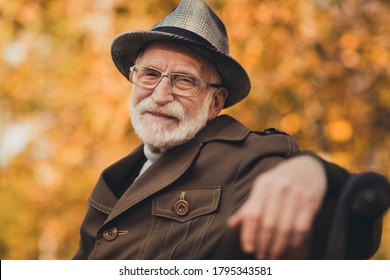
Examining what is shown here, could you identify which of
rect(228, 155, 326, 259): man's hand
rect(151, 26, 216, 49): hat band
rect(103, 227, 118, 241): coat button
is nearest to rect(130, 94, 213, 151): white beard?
rect(151, 26, 216, 49): hat band

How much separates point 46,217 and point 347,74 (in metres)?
4.67

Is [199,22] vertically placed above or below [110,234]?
above

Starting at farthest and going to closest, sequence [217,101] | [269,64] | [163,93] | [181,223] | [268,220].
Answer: [269,64] → [217,101] → [163,93] → [181,223] → [268,220]

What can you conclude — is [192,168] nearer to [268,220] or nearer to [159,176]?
[159,176]

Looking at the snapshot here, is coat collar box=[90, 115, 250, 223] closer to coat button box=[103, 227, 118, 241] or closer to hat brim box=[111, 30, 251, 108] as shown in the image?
coat button box=[103, 227, 118, 241]

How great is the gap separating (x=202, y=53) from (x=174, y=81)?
0.19m

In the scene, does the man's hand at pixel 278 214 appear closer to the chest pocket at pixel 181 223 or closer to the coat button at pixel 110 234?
the chest pocket at pixel 181 223

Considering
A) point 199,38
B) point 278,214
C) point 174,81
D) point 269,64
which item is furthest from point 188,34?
point 269,64

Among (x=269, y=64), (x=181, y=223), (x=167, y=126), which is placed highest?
(x=269, y=64)

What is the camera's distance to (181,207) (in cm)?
250

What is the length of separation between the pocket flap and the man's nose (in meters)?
0.47

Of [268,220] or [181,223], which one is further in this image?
[181,223]

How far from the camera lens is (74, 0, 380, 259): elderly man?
1.88 metres

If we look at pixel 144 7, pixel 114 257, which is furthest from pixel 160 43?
pixel 144 7
